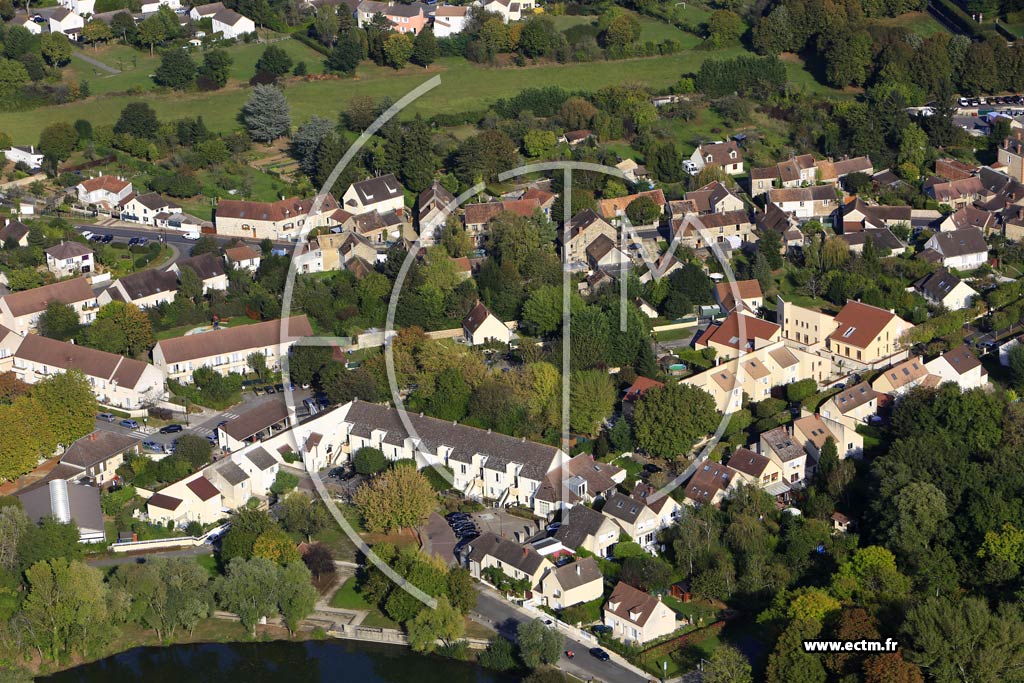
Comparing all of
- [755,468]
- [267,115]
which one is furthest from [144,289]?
[755,468]

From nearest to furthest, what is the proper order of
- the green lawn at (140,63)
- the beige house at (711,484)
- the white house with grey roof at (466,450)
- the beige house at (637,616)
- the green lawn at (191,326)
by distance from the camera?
the beige house at (637,616)
the beige house at (711,484)
the white house with grey roof at (466,450)
the green lawn at (191,326)
the green lawn at (140,63)

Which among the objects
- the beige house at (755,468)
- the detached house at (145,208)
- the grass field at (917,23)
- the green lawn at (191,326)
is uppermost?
the beige house at (755,468)

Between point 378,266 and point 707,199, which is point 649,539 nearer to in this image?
point 378,266

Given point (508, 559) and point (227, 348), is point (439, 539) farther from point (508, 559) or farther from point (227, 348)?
point (227, 348)

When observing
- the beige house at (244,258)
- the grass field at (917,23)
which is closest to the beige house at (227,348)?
the beige house at (244,258)

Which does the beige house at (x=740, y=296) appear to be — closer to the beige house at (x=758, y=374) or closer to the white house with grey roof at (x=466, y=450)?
the beige house at (x=758, y=374)

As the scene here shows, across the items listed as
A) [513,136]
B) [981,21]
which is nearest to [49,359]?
[513,136]
